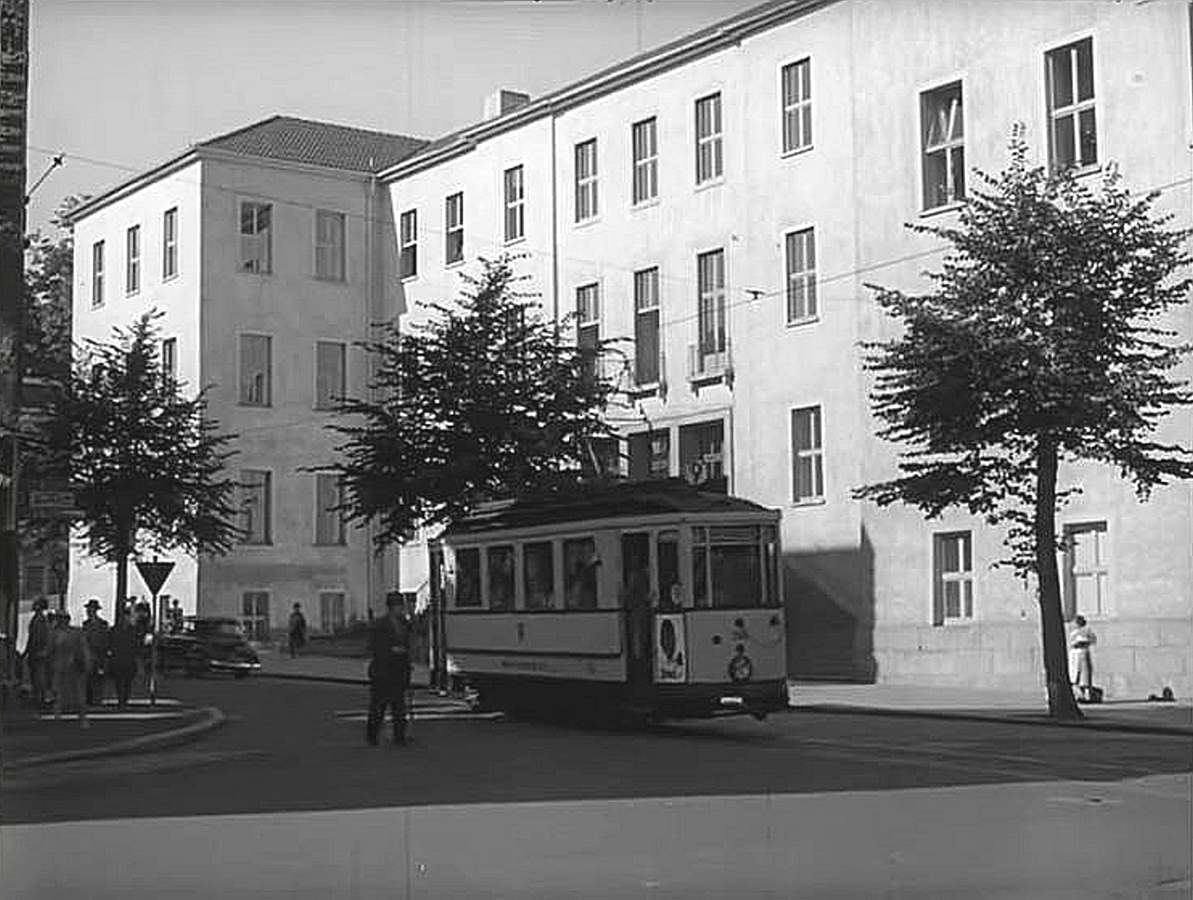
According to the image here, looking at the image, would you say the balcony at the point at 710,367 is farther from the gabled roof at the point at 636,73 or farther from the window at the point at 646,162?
the gabled roof at the point at 636,73

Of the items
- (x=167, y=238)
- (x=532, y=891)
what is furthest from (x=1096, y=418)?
(x=532, y=891)

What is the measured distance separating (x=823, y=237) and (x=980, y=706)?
32.4ft

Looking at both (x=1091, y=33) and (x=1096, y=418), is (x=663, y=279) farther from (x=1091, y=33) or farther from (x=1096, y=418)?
(x=1096, y=418)

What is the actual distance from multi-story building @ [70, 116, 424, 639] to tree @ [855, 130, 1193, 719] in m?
7.73

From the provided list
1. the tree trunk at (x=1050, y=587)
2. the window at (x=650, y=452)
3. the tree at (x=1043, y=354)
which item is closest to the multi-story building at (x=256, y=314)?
the tree at (x=1043, y=354)

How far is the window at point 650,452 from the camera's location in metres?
32.8

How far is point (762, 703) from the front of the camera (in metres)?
21.3

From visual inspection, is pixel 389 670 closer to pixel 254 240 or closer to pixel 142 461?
pixel 142 461

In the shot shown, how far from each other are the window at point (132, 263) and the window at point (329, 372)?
3.14 meters

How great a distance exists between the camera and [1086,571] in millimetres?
29531

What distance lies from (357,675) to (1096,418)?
9952 millimetres

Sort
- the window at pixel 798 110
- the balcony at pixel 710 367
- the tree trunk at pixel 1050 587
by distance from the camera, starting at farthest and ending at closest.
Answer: the window at pixel 798 110, the balcony at pixel 710 367, the tree trunk at pixel 1050 587

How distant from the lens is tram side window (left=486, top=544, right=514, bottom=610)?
2408 centimetres

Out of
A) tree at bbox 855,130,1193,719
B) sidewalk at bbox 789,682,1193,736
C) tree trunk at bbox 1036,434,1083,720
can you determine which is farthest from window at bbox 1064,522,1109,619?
tree at bbox 855,130,1193,719
